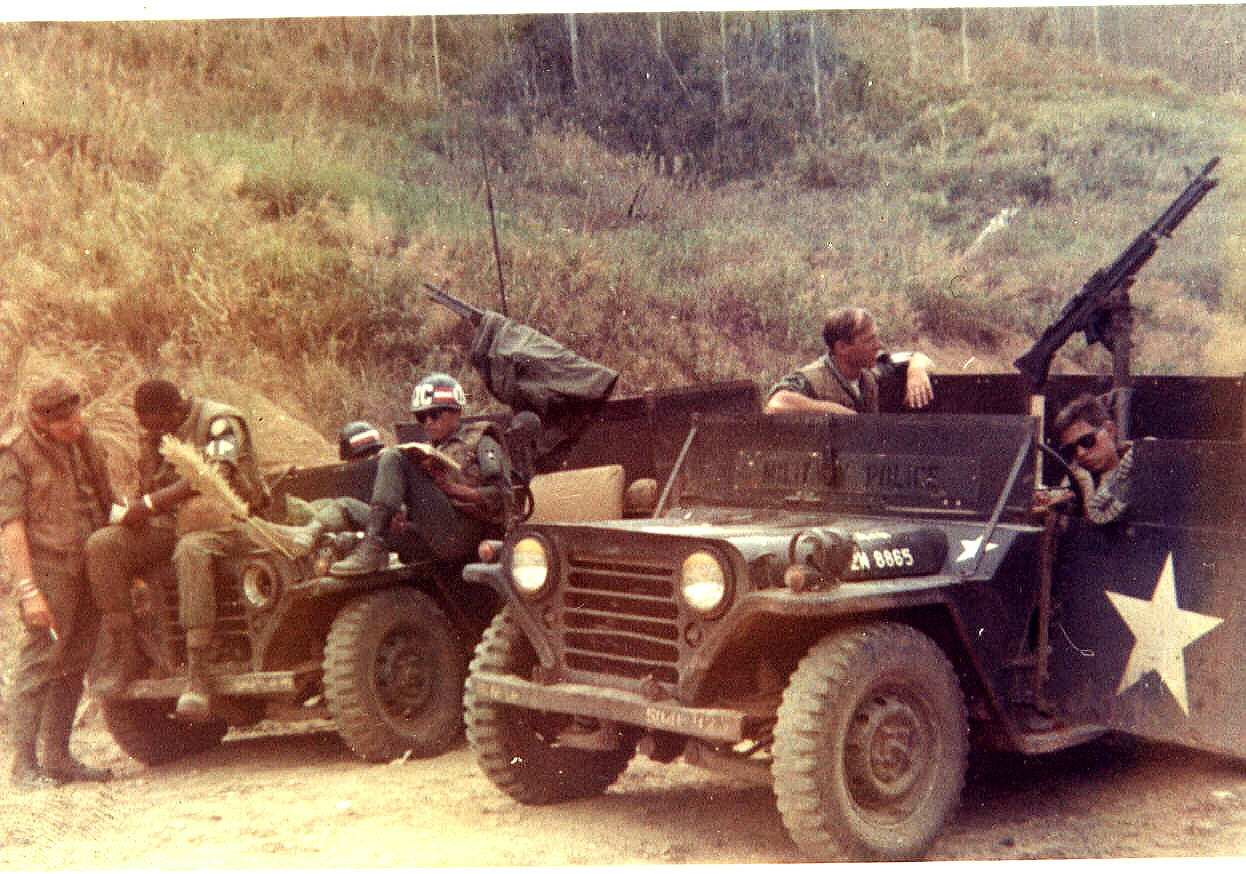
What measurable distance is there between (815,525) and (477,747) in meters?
1.59

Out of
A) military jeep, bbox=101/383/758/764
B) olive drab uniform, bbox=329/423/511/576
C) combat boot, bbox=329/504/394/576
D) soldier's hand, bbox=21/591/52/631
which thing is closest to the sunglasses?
military jeep, bbox=101/383/758/764

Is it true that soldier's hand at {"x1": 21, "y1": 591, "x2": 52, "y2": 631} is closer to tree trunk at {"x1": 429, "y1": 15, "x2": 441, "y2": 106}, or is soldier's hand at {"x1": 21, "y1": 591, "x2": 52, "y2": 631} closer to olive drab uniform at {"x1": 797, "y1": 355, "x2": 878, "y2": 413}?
olive drab uniform at {"x1": 797, "y1": 355, "x2": 878, "y2": 413}

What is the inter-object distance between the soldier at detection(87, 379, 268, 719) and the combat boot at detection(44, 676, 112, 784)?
0.15 meters

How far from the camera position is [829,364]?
715 centimetres

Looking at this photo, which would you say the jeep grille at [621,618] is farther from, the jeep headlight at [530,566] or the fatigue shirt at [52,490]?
the fatigue shirt at [52,490]

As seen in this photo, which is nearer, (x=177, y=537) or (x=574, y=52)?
(x=177, y=537)

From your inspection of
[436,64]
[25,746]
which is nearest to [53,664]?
[25,746]

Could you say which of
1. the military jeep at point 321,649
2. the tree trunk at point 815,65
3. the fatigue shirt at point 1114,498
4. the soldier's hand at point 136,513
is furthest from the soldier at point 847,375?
the tree trunk at point 815,65

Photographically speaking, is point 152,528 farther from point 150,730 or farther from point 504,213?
point 504,213

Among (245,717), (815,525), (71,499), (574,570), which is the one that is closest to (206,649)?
(245,717)

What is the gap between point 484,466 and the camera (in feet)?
25.4

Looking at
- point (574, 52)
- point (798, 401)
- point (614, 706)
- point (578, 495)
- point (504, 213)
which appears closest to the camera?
point (614, 706)

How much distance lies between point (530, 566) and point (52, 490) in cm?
269

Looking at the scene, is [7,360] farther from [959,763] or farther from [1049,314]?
[1049,314]
